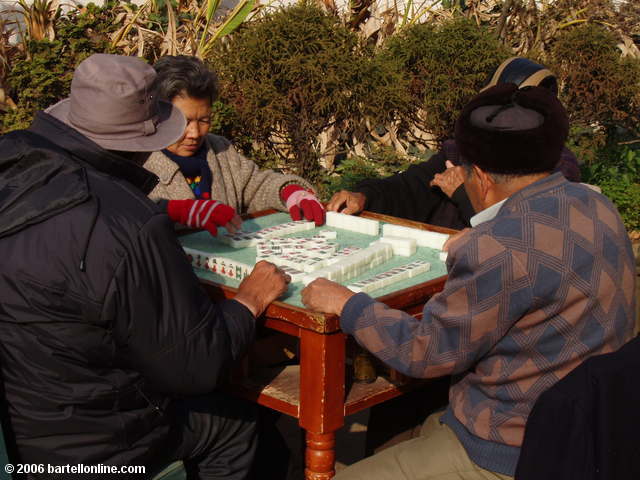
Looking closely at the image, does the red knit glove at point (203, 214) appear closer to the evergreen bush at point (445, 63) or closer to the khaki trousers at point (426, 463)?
the khaki trousers at point (426, 463)

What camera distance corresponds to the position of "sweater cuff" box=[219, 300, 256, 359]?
7.66 ft

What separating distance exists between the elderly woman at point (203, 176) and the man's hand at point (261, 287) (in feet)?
1.89

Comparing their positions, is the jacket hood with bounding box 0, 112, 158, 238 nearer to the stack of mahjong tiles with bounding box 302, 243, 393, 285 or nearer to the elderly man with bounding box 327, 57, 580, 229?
the stack of mahjong tiles with bounding box 302, 243, 393, 285

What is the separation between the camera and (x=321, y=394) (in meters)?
2.41

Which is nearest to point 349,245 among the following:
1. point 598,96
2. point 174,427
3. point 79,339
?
point 174,427

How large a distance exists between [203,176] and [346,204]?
75 cm

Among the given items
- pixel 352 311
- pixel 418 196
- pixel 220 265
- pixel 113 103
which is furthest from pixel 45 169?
pixel 418 196

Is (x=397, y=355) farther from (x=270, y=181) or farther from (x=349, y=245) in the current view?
(x=270, y=181)

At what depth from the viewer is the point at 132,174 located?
7.48 ft

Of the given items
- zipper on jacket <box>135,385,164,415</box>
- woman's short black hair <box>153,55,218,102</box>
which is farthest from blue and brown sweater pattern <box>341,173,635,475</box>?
woman's short black hair <box>153,55,218,102</box>

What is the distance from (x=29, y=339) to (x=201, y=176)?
1843 millimetres

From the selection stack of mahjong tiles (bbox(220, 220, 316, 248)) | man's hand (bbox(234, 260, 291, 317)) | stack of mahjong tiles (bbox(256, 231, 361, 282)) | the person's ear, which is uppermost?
the person's ear

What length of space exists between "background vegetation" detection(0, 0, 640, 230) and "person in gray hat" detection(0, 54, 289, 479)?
12.5ft

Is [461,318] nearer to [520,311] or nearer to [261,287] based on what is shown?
[520,311]
